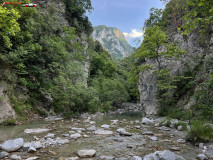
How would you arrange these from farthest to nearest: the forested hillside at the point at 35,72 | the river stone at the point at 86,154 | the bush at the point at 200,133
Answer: the forested hillside at the point at 35,72 → the bush at the point at 200,133 → the river stone at the point at 86,154

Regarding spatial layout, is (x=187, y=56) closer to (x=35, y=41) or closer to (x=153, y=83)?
(x=153, y=83)

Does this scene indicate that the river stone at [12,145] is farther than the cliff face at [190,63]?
No

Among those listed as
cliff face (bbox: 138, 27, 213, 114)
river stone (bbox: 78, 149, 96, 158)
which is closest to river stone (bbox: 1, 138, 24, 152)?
river stone (bbox: 78, 149, 96, 158)

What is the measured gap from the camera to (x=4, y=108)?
9070mm

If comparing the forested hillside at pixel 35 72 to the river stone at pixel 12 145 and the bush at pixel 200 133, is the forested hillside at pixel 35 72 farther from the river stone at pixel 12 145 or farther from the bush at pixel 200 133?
the bush at pixel 200 133

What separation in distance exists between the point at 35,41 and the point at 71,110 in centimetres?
851

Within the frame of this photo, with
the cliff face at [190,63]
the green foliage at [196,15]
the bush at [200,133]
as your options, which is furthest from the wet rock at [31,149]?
the cliff face at [190,63]

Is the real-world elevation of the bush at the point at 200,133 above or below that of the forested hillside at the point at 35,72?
below

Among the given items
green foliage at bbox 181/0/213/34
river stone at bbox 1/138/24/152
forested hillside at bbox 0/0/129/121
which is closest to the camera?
green foliage at bbox 181/0/213/34

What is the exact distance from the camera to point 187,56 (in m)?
14.0

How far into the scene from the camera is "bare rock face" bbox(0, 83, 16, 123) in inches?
348

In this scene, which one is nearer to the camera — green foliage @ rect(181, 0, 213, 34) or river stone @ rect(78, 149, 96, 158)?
green foliage @ rect(181, 0, 213, 34)

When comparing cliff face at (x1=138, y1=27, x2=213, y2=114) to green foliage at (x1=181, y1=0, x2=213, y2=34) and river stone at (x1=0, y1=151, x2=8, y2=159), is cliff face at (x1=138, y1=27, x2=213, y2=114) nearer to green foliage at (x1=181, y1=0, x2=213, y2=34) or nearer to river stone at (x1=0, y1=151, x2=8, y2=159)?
green foliage at (x1=181, y1=0, x2=213, y2=34)

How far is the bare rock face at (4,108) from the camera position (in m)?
8.84
